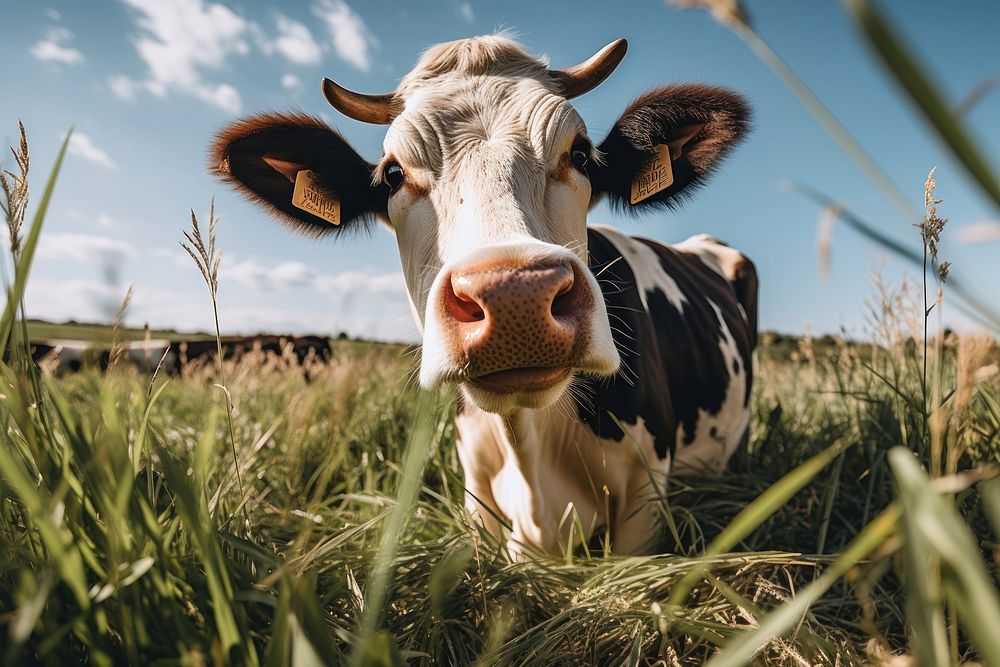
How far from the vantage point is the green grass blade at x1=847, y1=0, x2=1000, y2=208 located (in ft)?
1.25

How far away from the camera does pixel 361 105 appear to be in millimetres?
3037

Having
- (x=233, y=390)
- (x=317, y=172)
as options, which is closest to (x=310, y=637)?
(x=317, y=172)

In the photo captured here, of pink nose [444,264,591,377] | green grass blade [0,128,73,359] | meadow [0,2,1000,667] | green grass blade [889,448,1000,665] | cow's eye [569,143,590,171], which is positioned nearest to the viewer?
green grass blade [889,448,1000,665]

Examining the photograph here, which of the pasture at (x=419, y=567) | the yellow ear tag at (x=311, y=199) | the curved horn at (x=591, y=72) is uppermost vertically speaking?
the curved horn at (x=591, y=72)

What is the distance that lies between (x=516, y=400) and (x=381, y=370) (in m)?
4.15

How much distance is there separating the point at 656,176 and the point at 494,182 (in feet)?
3.98

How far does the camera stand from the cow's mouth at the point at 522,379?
1754 mm

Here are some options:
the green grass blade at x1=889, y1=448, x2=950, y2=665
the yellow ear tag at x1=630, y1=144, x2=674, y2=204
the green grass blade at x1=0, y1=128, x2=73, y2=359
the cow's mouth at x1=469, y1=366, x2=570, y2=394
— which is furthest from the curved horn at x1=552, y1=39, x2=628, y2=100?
the green grass blade at x1=889, y1=448, x2=950, y2=665

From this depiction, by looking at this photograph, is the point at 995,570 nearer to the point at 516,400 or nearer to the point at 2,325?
the point at 516,400

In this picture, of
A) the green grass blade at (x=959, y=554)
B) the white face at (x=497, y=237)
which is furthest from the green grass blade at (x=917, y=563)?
the white face at (x=497, y=237)

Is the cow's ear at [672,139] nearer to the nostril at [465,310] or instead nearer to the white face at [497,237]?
the white face at [497,237]

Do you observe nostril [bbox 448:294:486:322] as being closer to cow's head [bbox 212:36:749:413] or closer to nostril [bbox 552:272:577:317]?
cow's head [bbox 212:36:749:413]

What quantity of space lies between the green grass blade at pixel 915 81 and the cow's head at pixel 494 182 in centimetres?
119

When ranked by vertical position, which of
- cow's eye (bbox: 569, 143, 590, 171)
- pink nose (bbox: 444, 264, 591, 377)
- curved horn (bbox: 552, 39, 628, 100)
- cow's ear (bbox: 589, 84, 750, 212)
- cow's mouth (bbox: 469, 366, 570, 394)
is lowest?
cow's mouth (bbox: 469, 366, 570, 394)
